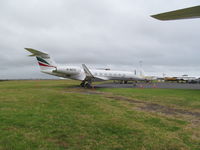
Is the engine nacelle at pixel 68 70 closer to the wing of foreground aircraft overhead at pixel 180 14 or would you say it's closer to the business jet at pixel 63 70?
the business jet at pixel 63 70

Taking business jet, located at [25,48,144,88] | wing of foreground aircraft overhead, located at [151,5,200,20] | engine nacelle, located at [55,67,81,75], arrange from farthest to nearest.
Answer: engine nacelle, located at [55,67,81,75] → business jet, located at [25,48,144,88] → wing of foreground aircraft overhead, located at [151,5,200,20]

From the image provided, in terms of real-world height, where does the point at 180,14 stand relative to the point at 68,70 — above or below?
above

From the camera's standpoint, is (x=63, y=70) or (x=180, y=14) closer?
(x=180, y=14)

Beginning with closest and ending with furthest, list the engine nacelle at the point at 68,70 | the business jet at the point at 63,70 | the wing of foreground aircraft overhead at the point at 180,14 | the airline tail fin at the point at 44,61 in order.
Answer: the wing of foreground aircraft overhead at the point at 180,14 → the airline tail fin at the point at 44,61 → the business jet at the point at 63,70 → the engine nacelle at the point at 68,70

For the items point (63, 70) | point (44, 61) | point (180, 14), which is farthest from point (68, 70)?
A: point (180, 14)

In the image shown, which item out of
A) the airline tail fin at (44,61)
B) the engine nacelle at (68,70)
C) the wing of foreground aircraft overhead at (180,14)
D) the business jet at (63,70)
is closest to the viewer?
the wing of foreground aircraft overhead at (180,14)

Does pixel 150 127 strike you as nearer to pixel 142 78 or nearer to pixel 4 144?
pixel 4 144

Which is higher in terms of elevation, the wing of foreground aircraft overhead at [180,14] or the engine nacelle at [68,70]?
the wing of foreground aircraft overhead at [180,14]

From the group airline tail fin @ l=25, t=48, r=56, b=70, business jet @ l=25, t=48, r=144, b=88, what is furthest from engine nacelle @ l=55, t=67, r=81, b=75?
airline tail fin @ l=25, t=48, r=56, b=70

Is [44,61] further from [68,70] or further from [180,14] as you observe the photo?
[180,14]

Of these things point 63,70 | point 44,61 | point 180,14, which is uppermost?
point 44,61

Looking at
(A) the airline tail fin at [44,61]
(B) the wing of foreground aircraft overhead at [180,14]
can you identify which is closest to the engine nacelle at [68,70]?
(A) the airline tail fin at [44,61]

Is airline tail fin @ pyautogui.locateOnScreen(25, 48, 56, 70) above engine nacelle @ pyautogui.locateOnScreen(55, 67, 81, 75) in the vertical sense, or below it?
above

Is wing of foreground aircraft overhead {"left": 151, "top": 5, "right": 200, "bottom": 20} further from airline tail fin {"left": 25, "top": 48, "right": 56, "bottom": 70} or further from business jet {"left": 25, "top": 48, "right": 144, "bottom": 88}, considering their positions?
airline tail fin {"left": 25, "top": 48, "right": 56, "bottom": 70}
